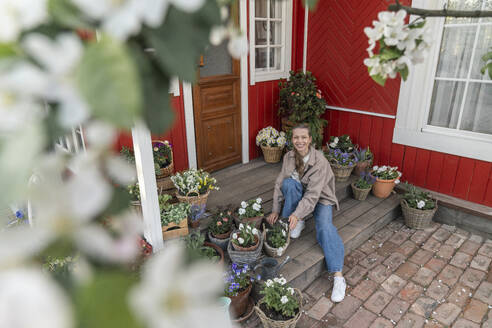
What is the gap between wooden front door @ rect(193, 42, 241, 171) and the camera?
3.64 m

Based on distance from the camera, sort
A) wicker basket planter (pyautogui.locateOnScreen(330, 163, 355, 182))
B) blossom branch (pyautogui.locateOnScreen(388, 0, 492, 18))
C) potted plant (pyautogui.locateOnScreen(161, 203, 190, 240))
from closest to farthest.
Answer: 1. blossom branch (pyautogui.locateOnScreen(388, 0, 492, 18))
2. potted plant (pyautogui.locateOnScreen(161, 203, 190, 240))
3. wicker basket planter (pyautogui.locateOnScreen(330, 163, 355, 182))

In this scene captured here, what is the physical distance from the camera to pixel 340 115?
4285 mm

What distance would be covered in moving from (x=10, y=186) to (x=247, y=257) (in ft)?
7.84

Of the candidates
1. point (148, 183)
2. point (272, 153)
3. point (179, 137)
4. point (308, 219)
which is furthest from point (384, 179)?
point (148, 183)

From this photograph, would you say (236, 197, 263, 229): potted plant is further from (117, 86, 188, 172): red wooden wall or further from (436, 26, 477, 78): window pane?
(436, 26, 477, 78): window pane

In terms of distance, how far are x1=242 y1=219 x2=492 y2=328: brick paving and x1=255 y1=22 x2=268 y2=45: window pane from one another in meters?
2.68

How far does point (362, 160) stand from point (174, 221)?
2.46m

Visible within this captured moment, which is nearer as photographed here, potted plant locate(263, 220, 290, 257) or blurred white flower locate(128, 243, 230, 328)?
blurred white flower locate(128, 243, 230, 328)

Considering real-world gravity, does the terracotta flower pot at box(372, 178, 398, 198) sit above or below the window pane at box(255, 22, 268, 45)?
below

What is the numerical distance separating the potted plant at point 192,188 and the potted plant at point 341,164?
1599 millimetres

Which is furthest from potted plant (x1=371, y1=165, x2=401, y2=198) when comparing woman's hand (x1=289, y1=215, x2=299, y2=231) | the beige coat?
woman's hand (x1=289, y1=215, x2=299, y2=231)

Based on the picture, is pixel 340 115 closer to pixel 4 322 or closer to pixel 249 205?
pixel 249 205

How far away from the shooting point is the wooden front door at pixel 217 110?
11.9ft

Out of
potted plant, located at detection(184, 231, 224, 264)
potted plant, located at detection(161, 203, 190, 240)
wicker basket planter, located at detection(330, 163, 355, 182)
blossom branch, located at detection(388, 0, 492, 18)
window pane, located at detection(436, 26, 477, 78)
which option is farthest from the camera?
wicker basket planter, located at detection(330, 163, 355, 182)
